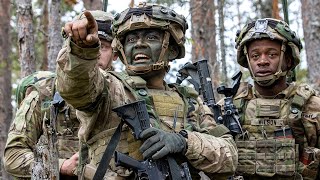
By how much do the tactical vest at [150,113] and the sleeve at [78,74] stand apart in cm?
31

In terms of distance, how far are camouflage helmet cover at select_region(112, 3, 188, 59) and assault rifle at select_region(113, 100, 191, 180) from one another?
0.72 metres

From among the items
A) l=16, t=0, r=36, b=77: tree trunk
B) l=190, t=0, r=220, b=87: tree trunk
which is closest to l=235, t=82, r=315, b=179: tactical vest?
l=16, t=0, r=36, b=77: tree trunk

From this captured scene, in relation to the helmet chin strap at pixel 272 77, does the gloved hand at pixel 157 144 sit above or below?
below

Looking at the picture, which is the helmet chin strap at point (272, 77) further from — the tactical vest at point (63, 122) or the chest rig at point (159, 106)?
the tactical vest at point (63, 122)

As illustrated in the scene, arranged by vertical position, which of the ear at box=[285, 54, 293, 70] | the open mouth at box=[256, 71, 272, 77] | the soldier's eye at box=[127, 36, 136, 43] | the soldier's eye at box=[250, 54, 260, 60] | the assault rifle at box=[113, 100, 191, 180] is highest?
the soldier's eye at box=[127, 36, 136, 43]

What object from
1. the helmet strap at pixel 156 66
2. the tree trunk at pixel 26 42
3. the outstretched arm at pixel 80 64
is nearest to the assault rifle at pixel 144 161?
the outstretched arm at pixel 80 64

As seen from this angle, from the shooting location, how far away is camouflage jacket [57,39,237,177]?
364 cm

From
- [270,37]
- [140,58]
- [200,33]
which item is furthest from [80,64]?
[200,33]

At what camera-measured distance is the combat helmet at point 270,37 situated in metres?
6.43

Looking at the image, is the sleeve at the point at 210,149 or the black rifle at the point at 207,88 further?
the black rifle at the point at 207,88

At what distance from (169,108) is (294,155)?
2.16 metres

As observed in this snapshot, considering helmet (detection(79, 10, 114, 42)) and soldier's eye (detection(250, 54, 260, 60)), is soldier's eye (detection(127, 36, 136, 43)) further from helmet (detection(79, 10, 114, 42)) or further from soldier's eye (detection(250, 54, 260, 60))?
soldier's eye (detection(250, 54, 260, 60))

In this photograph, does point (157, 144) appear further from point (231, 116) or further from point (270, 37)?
point (270, 37)

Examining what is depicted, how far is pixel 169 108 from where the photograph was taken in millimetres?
4570
